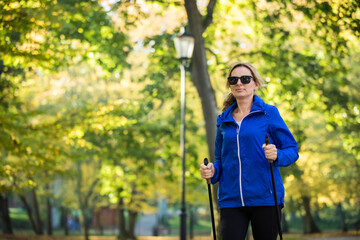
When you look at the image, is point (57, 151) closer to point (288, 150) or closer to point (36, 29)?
point (36, 29)

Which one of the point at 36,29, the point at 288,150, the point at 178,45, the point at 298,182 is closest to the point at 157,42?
the point at 178,45

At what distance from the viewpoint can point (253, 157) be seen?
119 inches

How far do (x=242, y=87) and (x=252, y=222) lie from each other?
101 centimetres

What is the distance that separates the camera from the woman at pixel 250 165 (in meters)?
2.98

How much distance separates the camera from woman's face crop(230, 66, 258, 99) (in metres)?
3.27

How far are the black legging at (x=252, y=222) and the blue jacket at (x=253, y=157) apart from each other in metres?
0.05

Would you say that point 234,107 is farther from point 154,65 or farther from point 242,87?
point 154,65

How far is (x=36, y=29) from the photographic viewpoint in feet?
27.2

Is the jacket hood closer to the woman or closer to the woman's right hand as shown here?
the woman

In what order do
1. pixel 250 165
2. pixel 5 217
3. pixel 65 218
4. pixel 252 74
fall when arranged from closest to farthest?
pixel 250 165 < pixel 252 74 < pixel 5 217 < pixel 65 218

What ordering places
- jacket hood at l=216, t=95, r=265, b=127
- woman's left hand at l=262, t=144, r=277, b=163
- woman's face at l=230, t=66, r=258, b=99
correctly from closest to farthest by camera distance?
1. woman's left hand at l=262, t=144, r=277, b=163
2. jacket hood at l=216, t=95, r=265, b=127
3. woman's face at l=230, t=66, r=258, b=99

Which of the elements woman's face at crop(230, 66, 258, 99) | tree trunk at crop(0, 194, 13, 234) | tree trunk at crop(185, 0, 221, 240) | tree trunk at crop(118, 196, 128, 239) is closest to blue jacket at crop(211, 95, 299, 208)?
woman's face at crop(230, 66, 258, 99)

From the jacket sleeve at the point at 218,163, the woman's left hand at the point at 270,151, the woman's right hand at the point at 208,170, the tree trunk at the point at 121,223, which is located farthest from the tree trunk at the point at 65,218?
the woman's left hand at the point at 270,151

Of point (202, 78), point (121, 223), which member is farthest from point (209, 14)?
point (121, 223)
